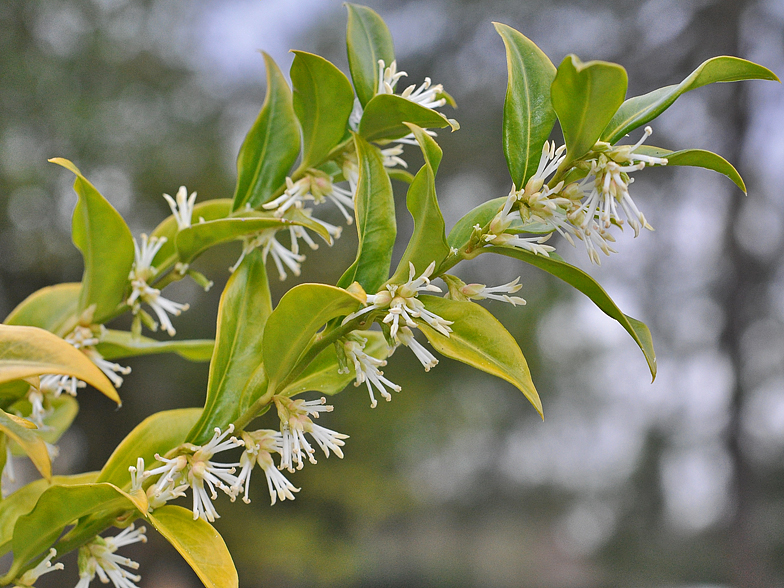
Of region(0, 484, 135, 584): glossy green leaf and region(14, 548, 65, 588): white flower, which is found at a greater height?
region(0, 484, 135, 584): glossy green leaf

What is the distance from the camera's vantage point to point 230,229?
279 millimetres

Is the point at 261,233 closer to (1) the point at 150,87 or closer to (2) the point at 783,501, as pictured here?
(1) the point at 150,87

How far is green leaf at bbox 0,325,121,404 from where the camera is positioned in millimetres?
168

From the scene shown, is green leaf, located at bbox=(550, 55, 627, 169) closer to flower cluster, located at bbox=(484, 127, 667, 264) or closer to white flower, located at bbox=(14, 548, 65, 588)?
flower cluster, located at bbox=(484, 127, 667, 264)

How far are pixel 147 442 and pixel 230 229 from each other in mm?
104

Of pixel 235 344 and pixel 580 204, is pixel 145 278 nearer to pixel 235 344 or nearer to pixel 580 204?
pixel 235 344

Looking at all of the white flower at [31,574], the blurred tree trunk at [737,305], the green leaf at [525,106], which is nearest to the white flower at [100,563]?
the white flower at [31,574]

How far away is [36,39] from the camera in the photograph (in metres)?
2.16

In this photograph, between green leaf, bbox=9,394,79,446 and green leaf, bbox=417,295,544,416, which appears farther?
green leaf, bbox=9,394,79,446

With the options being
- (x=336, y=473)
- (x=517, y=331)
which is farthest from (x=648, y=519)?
(x=336, y=473)

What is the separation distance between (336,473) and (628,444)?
1.24 m

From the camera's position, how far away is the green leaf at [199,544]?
0.21m

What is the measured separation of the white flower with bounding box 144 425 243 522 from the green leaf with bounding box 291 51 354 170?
146mm

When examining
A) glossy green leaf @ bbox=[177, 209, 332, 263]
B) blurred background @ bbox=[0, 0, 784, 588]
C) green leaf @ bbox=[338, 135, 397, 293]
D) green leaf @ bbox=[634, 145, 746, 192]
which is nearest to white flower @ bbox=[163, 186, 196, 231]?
glossy green leaf @ bbox=[177, 209, 332, 263]
